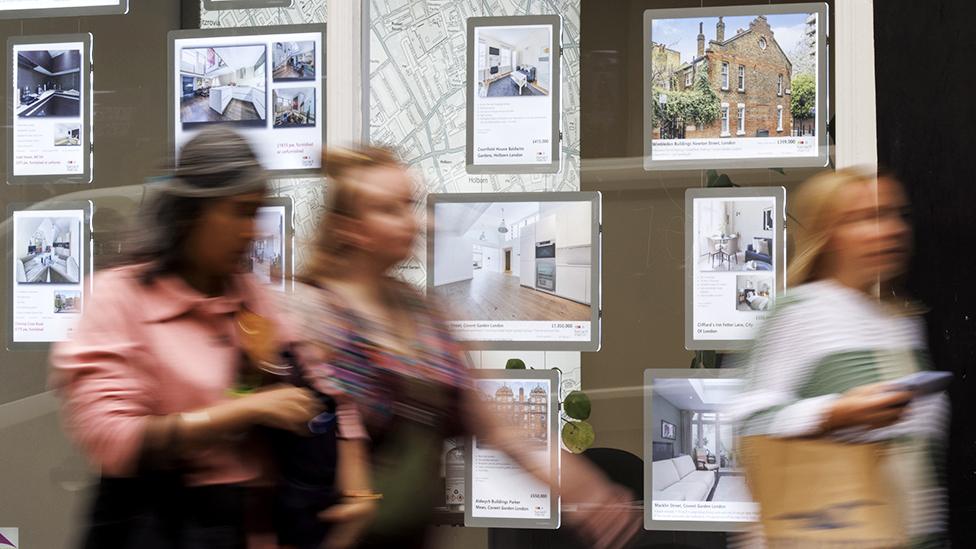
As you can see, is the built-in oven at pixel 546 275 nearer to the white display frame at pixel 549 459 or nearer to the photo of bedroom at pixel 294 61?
the white display frame at pixel 549 459

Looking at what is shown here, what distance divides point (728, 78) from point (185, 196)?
2542 mm

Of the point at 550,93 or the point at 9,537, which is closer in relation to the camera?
the point at 550,93

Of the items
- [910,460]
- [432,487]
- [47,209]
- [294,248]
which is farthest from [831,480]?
[47,209]

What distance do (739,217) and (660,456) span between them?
93cm

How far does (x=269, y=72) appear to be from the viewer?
14.3ft

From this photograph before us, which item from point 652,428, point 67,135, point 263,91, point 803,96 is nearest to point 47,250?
point 67,135

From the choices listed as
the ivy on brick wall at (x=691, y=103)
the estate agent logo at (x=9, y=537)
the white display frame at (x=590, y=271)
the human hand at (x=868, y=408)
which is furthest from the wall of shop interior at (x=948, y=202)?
the estate agent logo at (x=9, y=537)

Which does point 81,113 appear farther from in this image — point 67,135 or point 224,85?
point 224,85

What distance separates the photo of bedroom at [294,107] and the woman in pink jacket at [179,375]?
82.0 inches

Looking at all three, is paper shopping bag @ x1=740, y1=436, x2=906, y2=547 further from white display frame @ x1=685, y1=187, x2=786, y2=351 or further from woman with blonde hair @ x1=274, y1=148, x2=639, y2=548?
white display frame @ x1=685, y1=187, x2=786, y2=351

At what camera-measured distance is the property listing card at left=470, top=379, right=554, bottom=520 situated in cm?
423

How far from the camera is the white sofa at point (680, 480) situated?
4.18 meters

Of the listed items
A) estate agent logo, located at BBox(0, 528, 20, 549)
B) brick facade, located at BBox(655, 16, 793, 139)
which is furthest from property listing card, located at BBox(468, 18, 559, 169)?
estate agent logo, located at BBox(0, 528, 20, 549)

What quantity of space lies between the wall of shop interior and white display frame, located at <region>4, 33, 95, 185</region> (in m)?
3.08
